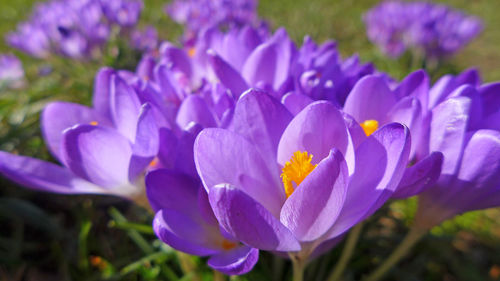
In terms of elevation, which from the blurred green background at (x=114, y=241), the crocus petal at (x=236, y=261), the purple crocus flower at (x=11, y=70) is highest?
the crocus petal at (x=236, y=261)

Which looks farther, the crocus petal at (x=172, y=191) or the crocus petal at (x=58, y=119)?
the crocus petal at (x=58, y=119)

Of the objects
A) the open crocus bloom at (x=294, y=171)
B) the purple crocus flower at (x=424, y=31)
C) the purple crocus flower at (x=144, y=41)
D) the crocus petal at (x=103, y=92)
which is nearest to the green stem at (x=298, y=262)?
the open crocus bloom at (x=294, y=171)

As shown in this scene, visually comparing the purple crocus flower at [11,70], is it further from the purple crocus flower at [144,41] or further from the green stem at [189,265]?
the green stem at [189,265]

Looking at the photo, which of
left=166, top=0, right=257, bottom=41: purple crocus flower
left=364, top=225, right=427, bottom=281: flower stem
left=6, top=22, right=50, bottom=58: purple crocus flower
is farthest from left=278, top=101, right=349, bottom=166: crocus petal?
left=6, top=22, right=50, bottom=58: purple crocus flower

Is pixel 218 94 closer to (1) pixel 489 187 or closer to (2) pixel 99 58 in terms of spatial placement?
(1) pixel 489 187

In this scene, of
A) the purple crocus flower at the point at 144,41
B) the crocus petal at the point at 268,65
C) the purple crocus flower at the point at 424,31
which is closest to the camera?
the crocus petal at the point at 268,65

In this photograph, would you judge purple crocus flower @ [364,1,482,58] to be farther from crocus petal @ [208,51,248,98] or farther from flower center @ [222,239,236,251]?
flower center @ [222,239,236,251]
